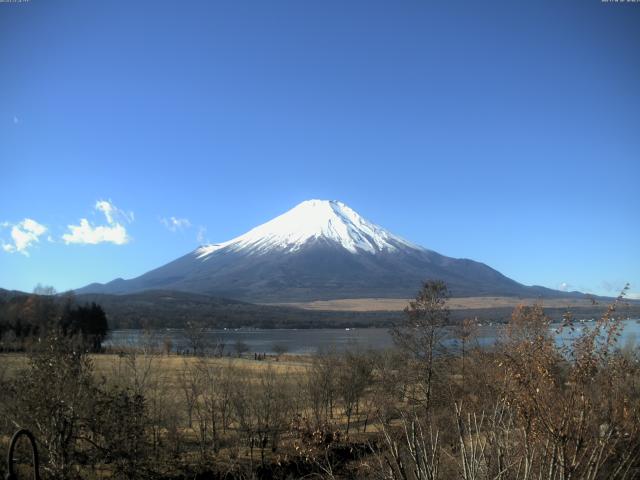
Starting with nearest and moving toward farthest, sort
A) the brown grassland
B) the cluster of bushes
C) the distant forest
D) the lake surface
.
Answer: the brown grassland → the lake surface → the cluster of bushes → the distant forest

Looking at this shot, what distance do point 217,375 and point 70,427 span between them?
11319mm

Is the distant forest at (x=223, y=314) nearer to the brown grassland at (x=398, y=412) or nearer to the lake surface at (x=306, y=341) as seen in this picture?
the lake surface at (x=306, y=341)

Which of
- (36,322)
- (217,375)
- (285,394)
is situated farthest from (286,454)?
(36,322)

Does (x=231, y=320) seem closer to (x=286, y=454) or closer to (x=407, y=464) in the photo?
(x=286, y=454)

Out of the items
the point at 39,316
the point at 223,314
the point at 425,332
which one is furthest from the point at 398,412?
the point at 223,314

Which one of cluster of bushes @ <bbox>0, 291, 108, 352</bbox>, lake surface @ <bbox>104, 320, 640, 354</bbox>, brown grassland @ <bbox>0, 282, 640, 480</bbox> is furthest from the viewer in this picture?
cluster of bushes @ <bbox>0, 291, 108, 352</bbox>

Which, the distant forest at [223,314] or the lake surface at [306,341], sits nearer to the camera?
the lake surface at [306,341]

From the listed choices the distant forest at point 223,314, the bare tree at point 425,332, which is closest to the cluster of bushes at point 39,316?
the distant forest at point 223,314

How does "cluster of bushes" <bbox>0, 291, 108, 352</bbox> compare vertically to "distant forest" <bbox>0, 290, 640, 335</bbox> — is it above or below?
above

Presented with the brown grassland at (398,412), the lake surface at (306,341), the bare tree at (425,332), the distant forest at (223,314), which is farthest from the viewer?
the distant forest at (223,314)

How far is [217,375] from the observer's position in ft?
81.2

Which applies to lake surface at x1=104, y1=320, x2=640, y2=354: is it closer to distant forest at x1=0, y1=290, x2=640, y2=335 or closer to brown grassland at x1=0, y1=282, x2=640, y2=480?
brown grassland at x1=0, y1=282, x2=640, y2=480

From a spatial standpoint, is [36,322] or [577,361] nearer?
[577,361]

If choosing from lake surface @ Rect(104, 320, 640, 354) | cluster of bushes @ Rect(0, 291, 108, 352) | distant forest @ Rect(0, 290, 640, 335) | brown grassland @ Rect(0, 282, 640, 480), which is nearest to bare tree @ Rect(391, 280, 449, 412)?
brown grassland @ Rect(0, 282, 640, 480)
